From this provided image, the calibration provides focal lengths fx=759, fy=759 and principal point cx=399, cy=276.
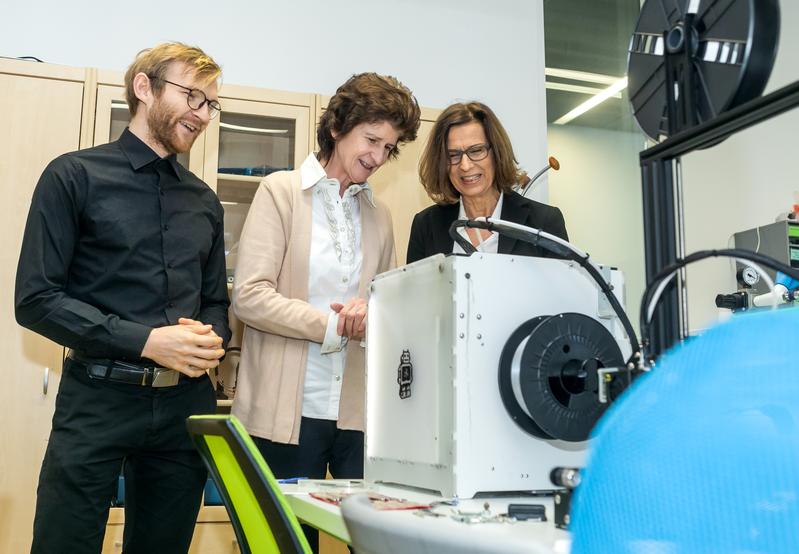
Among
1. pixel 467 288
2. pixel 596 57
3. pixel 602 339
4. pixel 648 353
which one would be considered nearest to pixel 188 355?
pixel 467 288

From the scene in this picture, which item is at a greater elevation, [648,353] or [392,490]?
[648,353]

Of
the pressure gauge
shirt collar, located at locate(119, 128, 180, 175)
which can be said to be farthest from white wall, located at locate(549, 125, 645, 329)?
shirt collar, located at locate(119, 128, 180, 175)

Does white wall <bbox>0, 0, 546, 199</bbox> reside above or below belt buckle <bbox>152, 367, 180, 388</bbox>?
above

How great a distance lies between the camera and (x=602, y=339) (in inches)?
47.9

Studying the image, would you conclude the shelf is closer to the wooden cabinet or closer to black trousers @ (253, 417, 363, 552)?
the wooden cabinet

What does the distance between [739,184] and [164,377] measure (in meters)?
3.09

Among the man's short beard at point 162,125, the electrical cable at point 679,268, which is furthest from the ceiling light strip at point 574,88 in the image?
the electrical cable at point 679,268

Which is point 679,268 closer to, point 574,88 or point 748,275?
point 748,275

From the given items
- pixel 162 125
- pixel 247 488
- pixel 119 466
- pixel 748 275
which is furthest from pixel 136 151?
pixel 748 275

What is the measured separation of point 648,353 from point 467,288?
0.36 m

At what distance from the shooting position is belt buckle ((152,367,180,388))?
1673 mm

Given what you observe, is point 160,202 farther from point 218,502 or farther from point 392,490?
point 218,502

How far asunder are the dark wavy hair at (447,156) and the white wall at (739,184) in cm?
188

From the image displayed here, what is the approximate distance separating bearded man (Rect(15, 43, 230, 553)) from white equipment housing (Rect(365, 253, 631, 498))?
→ 1.83 ft
